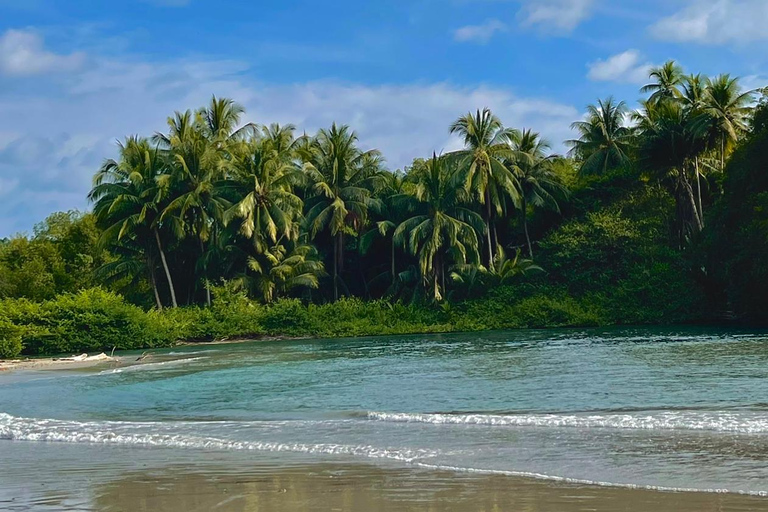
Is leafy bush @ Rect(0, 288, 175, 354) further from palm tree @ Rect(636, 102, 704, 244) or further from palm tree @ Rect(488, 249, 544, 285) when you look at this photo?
palm tree @ Rect(636, 102, 704, 244)

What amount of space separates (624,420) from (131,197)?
34416 mm

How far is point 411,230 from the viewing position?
43.2 m

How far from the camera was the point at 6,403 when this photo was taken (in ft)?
54.8

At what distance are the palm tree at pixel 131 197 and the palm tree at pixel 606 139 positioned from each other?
24.6 metres

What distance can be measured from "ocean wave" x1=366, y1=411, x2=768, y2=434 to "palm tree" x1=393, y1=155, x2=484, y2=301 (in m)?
30.2

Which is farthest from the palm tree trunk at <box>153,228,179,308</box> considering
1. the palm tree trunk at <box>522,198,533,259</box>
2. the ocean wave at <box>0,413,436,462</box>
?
the ocean wave at <box>0,413,436,462</box>

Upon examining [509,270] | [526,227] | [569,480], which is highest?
[526,227]

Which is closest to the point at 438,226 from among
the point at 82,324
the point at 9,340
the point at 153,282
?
the point at 153,282

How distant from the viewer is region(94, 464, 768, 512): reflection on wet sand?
6.56 metres

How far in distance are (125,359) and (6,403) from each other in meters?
12.8

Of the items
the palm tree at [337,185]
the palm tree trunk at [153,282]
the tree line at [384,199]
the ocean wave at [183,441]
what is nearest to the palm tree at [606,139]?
the tree line at [384,199]

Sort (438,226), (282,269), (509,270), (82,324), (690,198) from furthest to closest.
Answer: (509,270), (282,269), (438,226), (690,198), (82,324)

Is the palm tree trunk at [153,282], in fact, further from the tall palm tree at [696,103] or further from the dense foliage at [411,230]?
the tall palm tree at [696,103]

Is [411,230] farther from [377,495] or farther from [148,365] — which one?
[377,495]
